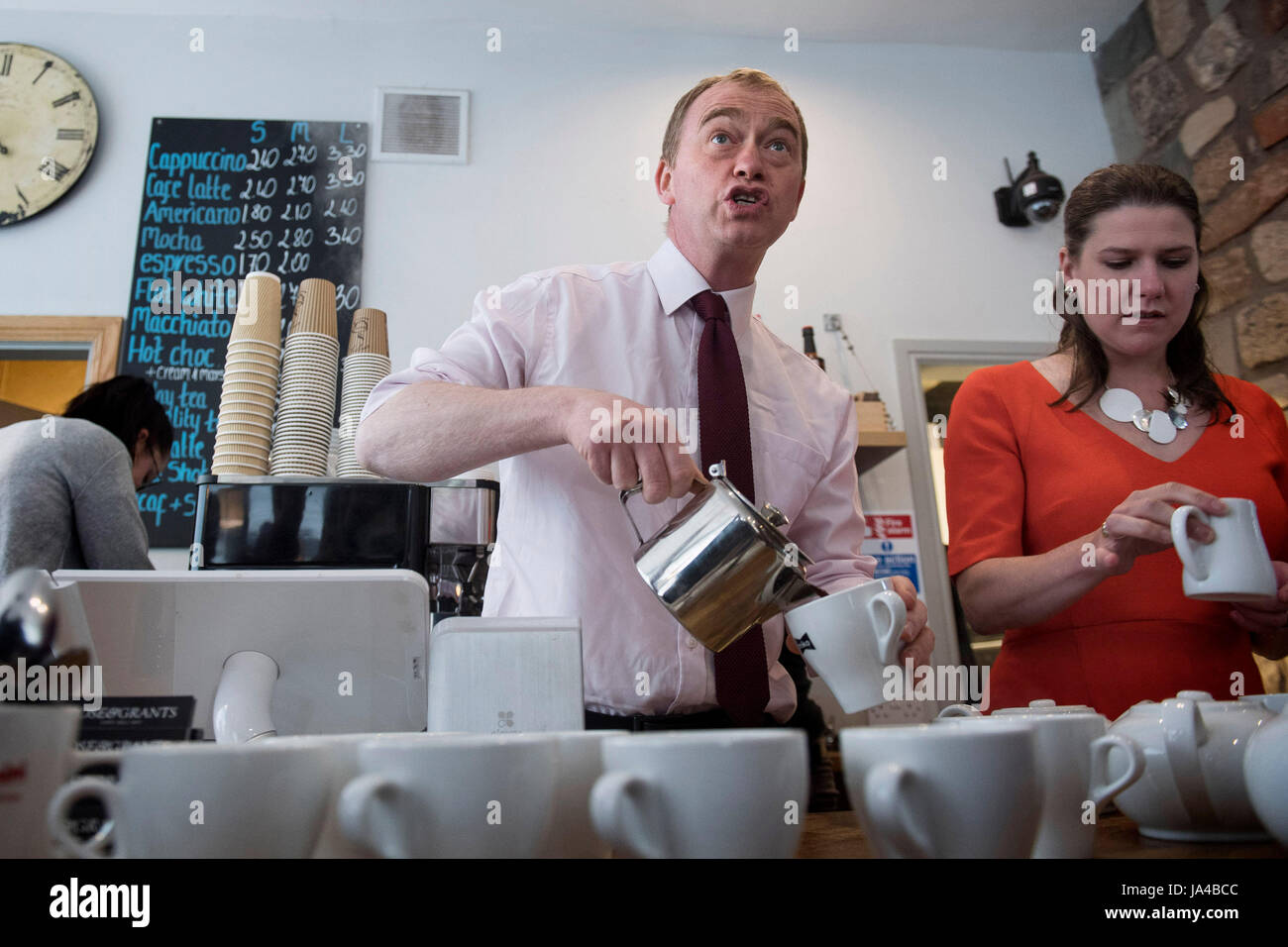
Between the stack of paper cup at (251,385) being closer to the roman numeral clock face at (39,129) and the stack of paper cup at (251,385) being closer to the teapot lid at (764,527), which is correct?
the roman numeral clock face at (39,129)

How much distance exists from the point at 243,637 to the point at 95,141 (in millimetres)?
2737

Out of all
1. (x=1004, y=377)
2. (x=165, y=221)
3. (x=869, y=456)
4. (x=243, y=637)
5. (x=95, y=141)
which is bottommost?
(x=243, y=637)

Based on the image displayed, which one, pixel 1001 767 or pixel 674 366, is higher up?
pixel 674 366

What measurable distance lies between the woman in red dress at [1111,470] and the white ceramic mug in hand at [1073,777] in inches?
25.6

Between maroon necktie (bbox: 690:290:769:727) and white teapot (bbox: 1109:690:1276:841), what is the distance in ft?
1.43

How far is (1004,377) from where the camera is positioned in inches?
52.6

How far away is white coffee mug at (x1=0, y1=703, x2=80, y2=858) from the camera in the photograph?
33cm

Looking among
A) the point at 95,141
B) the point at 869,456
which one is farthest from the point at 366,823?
the point at 95,141

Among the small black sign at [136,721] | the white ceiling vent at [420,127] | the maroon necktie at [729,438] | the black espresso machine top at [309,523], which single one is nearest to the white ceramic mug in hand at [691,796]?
the small black sign at [136,721]

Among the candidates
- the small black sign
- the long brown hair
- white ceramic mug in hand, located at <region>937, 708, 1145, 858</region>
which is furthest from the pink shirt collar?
white ceramic mug in hand, located at <region>937, 708, 1145, 858</region>

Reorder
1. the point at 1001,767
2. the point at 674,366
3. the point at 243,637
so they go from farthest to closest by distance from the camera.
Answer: the point at 674,366 → the point at 243,637 → the point at 1001,767

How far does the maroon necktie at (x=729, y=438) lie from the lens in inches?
43.0

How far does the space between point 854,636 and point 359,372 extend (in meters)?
1.72

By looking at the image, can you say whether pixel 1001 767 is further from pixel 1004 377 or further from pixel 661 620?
pixel 1004 377
